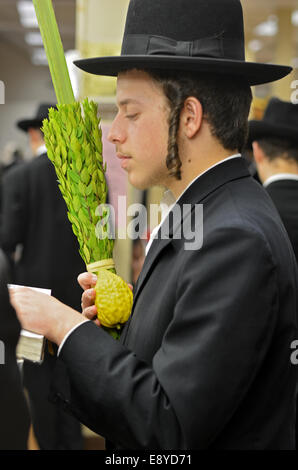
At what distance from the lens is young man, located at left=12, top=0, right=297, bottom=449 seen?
1113 millimetres

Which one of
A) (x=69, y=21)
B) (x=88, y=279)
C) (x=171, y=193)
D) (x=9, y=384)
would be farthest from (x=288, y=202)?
(x=69, y=21)

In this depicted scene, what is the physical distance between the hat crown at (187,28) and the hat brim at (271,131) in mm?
1498

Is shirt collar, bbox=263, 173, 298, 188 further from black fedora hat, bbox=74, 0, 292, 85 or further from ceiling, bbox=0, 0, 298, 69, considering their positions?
ceiling, bbox=0, 0, 298, 69

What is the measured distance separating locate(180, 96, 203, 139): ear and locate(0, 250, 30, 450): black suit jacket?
16.6 inches

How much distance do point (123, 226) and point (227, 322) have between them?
0.75 meters

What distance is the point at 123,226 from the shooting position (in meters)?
1.81

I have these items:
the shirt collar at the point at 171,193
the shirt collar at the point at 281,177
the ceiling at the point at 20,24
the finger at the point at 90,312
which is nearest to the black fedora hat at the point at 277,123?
the shirt collar at the point at 281,177

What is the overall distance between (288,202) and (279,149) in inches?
12.1

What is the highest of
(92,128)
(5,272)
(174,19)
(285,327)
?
(174,19)

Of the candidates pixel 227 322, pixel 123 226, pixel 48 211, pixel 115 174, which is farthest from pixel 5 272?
pixel 48 211

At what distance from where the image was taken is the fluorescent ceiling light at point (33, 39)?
48.5ft

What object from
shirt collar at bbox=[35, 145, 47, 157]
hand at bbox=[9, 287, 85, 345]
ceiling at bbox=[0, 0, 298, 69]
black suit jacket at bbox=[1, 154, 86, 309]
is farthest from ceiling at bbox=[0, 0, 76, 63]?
hand at bbox=[9, 287, 85, 345]

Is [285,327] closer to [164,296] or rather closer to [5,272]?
[164,296]
